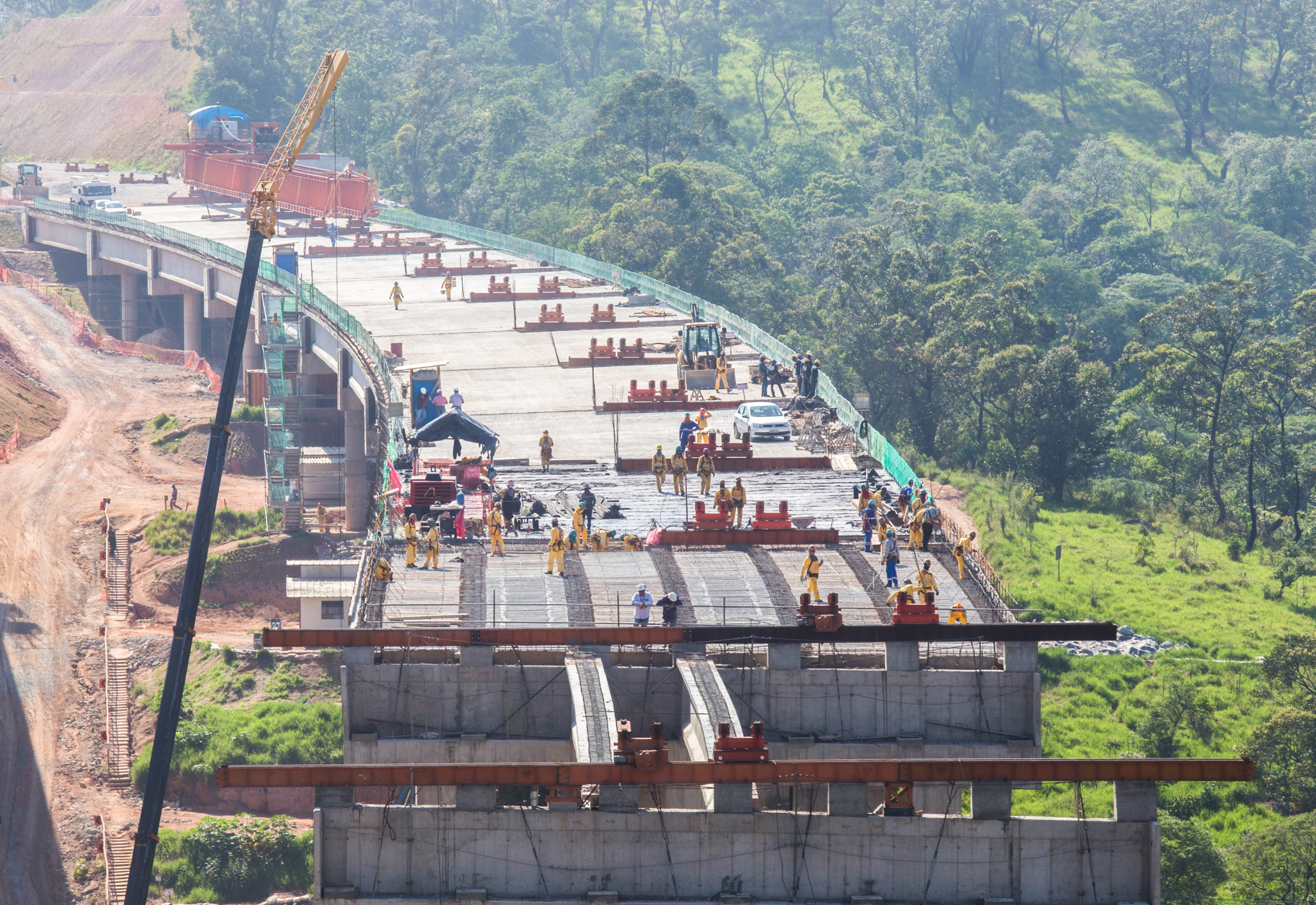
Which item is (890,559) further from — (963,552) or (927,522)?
(927,522)

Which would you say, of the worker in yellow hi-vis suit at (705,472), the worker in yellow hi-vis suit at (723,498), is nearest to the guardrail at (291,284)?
the worker in yellow hi-vis suit at (705,472)

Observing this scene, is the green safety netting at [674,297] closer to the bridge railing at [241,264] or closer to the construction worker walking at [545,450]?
the construction worker walking at [545,450]

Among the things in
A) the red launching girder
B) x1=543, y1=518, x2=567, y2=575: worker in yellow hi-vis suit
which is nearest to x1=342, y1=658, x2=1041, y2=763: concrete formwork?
x1=543, y1=518, x2=567, y2=575: worker in yellow hi-vis suit

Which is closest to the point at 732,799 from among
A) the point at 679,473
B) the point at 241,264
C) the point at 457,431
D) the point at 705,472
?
the point at 705,472

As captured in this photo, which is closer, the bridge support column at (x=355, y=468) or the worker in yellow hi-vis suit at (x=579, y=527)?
the worker in yellow hi-vis suit at (x=579, y=527)

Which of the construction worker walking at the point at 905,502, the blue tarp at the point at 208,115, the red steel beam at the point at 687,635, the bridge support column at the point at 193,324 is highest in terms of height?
the blue tarp at the point at 208,115

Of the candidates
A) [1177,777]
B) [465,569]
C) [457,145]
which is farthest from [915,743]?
[457,145]
